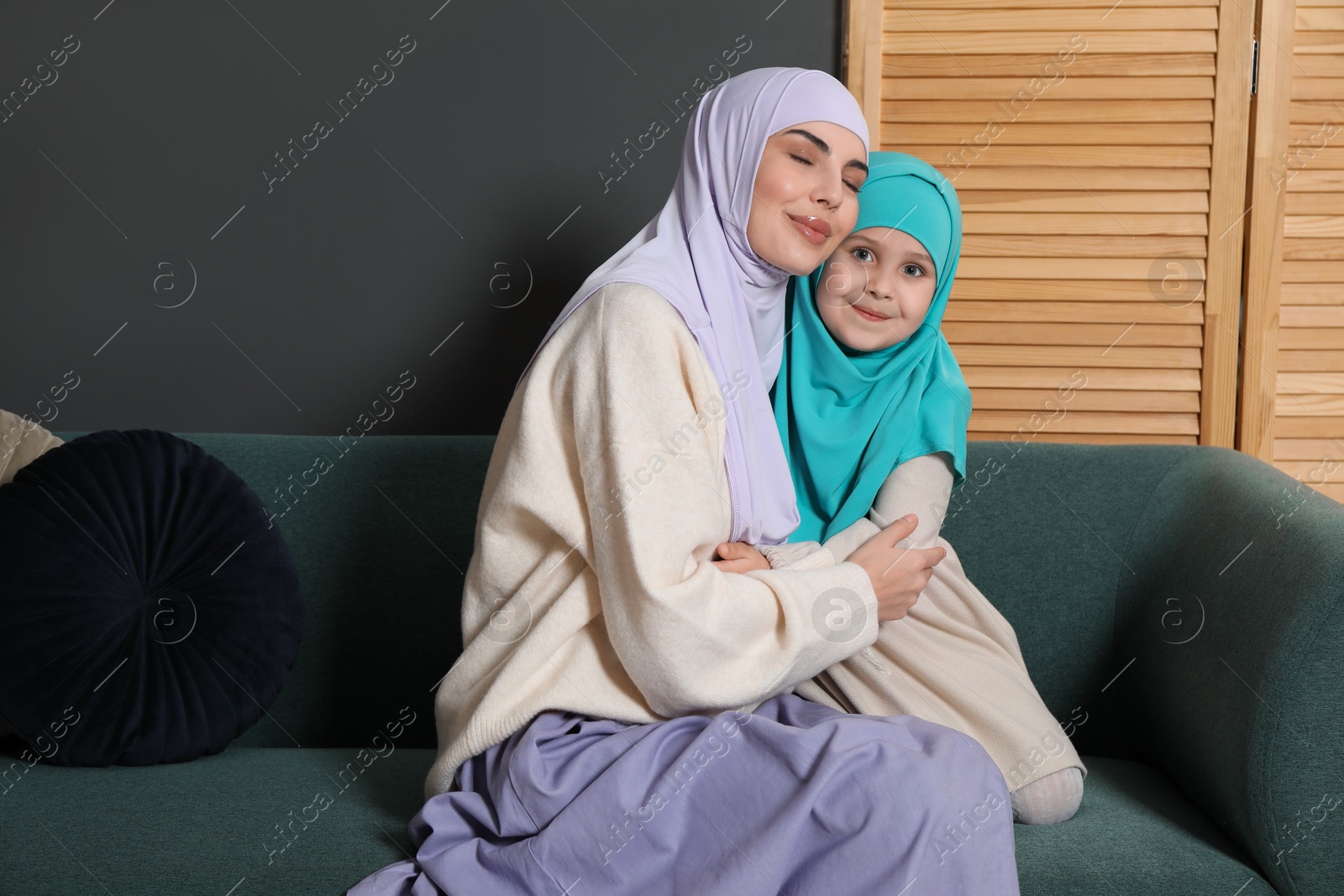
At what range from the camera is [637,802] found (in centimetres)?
126

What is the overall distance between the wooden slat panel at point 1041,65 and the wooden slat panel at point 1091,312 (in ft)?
1.63

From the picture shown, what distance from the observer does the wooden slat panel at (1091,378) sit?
2.30 m

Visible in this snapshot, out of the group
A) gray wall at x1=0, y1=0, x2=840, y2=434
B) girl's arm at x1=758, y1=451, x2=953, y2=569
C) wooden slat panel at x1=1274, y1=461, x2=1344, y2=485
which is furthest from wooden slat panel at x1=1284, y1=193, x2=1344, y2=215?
girl's arm at x1=758, y1=451, x2=953, y2=569

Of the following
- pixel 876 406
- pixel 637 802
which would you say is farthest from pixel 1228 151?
pixel 637 802

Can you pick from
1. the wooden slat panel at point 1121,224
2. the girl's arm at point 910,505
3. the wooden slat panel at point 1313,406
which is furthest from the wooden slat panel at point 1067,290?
the girl's arm at point 910,505

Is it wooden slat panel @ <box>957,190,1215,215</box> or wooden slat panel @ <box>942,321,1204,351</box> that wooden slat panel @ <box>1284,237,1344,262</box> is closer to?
wooden slat panel @ <box>957,190,1215,215</box>

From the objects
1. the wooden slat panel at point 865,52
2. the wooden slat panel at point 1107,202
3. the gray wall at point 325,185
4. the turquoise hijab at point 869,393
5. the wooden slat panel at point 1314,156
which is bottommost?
the wooden slat panel at point 1314,156

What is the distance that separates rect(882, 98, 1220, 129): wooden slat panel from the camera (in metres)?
2.22

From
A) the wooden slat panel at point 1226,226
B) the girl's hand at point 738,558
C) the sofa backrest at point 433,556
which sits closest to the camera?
the girl's hand at point 738,558

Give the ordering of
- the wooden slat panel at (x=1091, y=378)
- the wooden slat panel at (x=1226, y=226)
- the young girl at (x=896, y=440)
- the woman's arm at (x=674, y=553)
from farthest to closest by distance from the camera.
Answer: the wooden slat panel at (x=1091, y=378) → the wooden slat panel at (x=1226, y=226) → the young girl at (x=896, y=440) → the woman's arm at (x=674, y=553)

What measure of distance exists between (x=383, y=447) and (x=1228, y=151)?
6.35 ft

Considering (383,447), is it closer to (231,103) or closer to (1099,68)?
(231,103)

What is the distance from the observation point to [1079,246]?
2.27 m

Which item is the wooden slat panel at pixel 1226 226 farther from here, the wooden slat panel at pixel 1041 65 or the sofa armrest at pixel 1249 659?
the sofa armrest at pixel 1249 659
